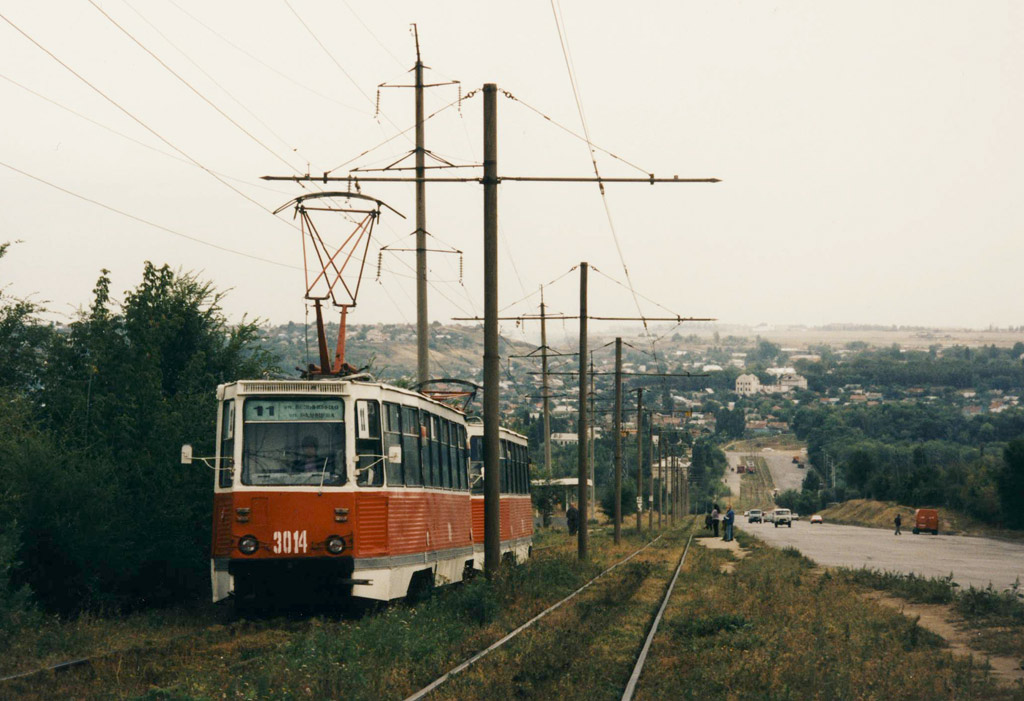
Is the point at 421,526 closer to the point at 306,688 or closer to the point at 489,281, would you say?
the point at 489,281

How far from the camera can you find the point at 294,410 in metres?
16.5

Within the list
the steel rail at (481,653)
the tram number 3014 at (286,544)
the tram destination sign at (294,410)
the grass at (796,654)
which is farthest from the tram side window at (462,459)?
the tram number 3014 at (286,544)

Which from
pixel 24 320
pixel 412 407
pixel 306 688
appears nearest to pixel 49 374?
pixel 24 320

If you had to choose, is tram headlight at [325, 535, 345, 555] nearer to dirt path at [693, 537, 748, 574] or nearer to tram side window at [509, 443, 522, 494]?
tram side window at [509, 443, 522, 494]

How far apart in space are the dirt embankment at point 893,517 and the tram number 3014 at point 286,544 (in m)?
57.6

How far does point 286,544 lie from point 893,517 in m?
97.3

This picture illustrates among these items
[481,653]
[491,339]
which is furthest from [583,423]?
[481,653]

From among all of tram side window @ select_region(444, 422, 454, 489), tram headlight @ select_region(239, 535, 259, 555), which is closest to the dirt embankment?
tram side window @ select_region(444, 422, 454, 489)

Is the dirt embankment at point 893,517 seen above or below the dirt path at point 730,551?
below

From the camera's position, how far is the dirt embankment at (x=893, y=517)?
254ft

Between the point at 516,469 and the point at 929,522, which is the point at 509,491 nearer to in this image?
the point at 516,469

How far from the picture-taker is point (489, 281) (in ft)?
68.7

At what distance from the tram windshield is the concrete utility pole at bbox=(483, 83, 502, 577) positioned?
15.3ft

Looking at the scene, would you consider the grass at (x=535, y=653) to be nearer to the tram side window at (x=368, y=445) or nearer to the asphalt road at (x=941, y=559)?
the tram side window at (x=368, y=445)
